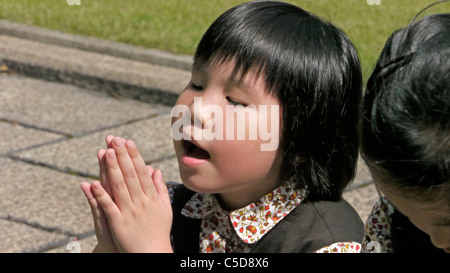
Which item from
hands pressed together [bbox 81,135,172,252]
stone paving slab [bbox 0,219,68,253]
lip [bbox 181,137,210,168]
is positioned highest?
lip [bbox 181,137,210,168]

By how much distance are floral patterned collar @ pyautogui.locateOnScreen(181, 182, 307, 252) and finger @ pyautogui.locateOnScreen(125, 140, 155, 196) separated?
1.02 ft

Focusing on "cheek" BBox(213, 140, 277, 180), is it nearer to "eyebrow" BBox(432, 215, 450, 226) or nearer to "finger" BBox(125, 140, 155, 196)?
"finger" BBox(125, 140, 155, 196)

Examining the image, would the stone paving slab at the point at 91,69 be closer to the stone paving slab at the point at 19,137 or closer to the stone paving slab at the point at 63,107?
the stone paving slab at the point at 63,107

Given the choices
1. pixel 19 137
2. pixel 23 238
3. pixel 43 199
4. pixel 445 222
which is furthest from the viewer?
pixel 19 137

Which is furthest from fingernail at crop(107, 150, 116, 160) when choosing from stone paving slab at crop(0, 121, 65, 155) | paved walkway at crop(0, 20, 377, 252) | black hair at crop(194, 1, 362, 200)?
stone paving slab at crop(0, 121, 65, 155)

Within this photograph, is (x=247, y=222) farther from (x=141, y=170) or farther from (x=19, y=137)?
(x=19, y=137)

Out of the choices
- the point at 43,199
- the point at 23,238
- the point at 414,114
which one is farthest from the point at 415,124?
the point at 43,199

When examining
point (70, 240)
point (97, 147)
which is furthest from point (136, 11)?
point (70, 240)

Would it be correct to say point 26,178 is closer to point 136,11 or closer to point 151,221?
point 151,221

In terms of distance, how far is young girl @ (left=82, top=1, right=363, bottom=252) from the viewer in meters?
1.95

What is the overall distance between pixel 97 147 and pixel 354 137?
2.20 metres

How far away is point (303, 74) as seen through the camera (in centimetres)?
204

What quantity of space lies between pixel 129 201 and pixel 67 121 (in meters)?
2.63

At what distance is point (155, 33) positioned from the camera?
223 inches
